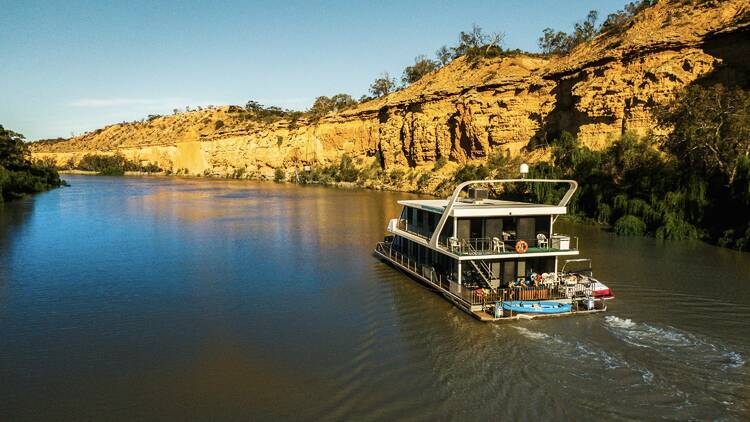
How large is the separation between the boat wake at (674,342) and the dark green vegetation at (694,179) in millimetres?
14457

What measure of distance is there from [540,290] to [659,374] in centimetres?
473

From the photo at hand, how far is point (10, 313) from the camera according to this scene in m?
16.9

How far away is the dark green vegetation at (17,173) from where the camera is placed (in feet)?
178

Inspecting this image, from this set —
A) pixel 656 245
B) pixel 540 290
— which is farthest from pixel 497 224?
pixel 656 245

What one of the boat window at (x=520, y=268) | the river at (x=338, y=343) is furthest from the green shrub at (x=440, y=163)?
the boat window at (x=520, y=268)

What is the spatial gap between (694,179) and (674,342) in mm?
18915

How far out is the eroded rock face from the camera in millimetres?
40531

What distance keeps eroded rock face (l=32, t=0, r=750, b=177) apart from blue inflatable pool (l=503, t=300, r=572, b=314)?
30534 mm

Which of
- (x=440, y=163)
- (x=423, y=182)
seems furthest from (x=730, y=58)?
(x=423, y=182)

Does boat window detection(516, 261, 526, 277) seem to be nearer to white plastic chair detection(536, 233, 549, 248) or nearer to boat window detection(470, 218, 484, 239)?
white plastic chair detection(536, 233, 549, 248)

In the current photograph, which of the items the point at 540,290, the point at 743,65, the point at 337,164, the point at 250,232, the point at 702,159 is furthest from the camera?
the point at 337,164

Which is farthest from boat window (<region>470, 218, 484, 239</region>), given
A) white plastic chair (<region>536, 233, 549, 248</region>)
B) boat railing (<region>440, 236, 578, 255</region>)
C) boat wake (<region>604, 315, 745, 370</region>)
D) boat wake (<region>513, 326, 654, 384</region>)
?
boat wake (<region>604, 315, 745, 370</region>)

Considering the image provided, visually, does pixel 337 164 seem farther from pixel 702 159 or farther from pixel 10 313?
pixel 10 313

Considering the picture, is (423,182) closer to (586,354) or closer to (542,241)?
(542,241)
